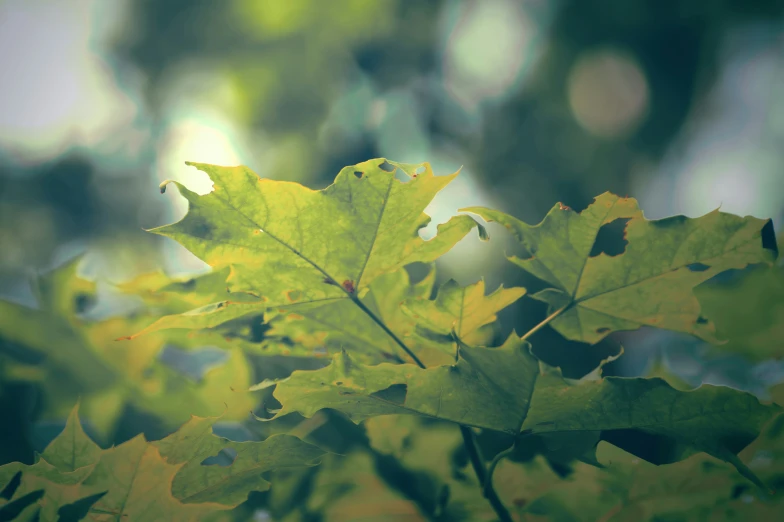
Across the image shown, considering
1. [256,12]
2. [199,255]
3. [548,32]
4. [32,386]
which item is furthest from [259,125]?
[199,255]

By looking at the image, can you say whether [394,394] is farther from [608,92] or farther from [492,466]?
[608,92]

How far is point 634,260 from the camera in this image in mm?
414

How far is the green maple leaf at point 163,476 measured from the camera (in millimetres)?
374

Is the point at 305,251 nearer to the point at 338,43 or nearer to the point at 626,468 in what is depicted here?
the point at 626,468

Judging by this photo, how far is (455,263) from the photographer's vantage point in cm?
199

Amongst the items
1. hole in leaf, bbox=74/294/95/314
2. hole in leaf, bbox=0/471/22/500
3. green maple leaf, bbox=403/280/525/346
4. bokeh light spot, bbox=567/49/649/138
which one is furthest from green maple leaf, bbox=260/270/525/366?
bokeh light spot, bbox=567/49/649/138

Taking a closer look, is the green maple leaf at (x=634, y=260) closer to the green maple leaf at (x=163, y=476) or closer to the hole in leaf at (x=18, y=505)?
the green maple leaf at (x=163, y=476)

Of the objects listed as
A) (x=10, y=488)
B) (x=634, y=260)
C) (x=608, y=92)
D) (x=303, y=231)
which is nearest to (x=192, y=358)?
(x=10, y=488)

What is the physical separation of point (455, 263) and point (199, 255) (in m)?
1.64

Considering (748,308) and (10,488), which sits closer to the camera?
(10,488)

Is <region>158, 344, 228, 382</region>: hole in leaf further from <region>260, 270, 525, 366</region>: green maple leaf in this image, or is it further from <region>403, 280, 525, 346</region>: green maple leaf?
<region>403, 280, 525, 346</region>: green maple leaf

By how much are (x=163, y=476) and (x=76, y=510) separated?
5 centimetres

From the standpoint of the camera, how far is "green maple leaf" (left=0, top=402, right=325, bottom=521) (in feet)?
1.23

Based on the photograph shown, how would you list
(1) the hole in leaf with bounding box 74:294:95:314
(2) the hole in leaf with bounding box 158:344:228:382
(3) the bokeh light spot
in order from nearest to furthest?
1. (1) the hole in leaf with bounding box 74:294:95:314
2. (2) the hole in leaf with bounding box 158:344:228:382
3. (3) the bokeh light spot
